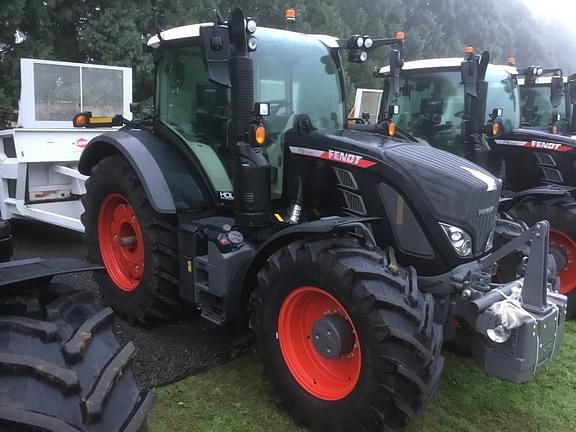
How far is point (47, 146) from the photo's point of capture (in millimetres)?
5840

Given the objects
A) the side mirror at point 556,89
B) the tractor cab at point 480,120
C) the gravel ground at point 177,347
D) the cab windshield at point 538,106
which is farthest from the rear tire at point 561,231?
the cab windshield at point 538,106

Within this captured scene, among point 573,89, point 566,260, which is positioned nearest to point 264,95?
point 566,260

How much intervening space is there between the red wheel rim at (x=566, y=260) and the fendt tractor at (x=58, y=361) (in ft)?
13.5

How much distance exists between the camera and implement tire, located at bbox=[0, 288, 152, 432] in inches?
64.3

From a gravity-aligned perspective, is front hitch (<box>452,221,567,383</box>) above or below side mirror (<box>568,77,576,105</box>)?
below

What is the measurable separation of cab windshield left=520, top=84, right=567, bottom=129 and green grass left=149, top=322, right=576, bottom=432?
5449 millimetres

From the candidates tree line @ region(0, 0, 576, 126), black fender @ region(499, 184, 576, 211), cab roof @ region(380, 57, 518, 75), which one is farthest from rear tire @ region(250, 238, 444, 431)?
cab roof @ region(380, 57, 518, 75)

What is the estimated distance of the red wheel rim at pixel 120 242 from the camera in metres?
4.29

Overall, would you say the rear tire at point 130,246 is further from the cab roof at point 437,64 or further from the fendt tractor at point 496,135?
the cab roof at point 437,64

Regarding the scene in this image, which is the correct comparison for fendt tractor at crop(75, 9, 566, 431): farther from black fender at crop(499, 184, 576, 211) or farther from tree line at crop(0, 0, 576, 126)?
black fender at crop(499, 184, 576, 211)

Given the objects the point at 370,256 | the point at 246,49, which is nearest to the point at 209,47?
the point at 246,49

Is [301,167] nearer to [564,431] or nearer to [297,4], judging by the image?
[564,431]

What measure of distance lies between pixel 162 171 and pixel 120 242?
0.82m

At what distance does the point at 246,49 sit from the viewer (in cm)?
325
